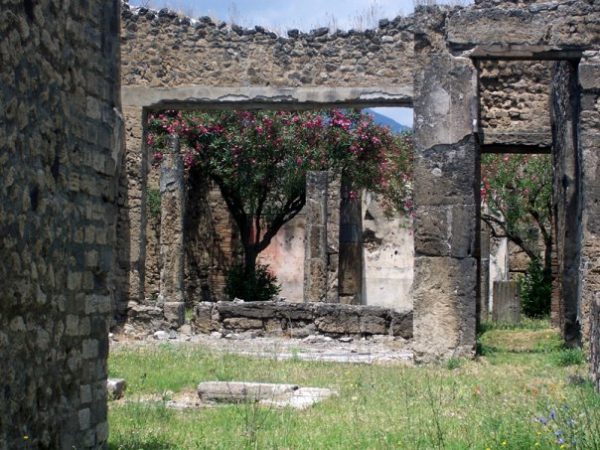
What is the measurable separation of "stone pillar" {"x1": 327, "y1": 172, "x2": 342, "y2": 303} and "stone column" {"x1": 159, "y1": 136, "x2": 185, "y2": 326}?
530cm

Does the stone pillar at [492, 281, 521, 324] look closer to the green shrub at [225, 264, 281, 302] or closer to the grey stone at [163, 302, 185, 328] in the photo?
the green shrub at [225, 264, 281, 302]

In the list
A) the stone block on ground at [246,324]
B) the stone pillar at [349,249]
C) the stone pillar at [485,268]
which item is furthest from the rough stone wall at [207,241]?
the stone block on ground at [246,324]

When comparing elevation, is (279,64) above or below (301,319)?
above

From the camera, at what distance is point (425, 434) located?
6.88 m

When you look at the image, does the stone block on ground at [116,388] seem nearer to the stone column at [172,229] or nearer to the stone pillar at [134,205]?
the stone pillar at [134,205]

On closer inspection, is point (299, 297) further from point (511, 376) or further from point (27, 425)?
point (27, 425)

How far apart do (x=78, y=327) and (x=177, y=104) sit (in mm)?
11260

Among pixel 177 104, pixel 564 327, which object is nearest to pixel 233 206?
pixel 177 104

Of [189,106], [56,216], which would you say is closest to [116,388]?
[56,216]

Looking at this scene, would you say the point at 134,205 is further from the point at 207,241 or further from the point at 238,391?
the point at 207,241

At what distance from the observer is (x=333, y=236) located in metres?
24.6

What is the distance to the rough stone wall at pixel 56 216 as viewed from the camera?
5008 millimetres

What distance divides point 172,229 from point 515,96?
6.63 meters

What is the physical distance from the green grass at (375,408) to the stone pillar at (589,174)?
0.91m
